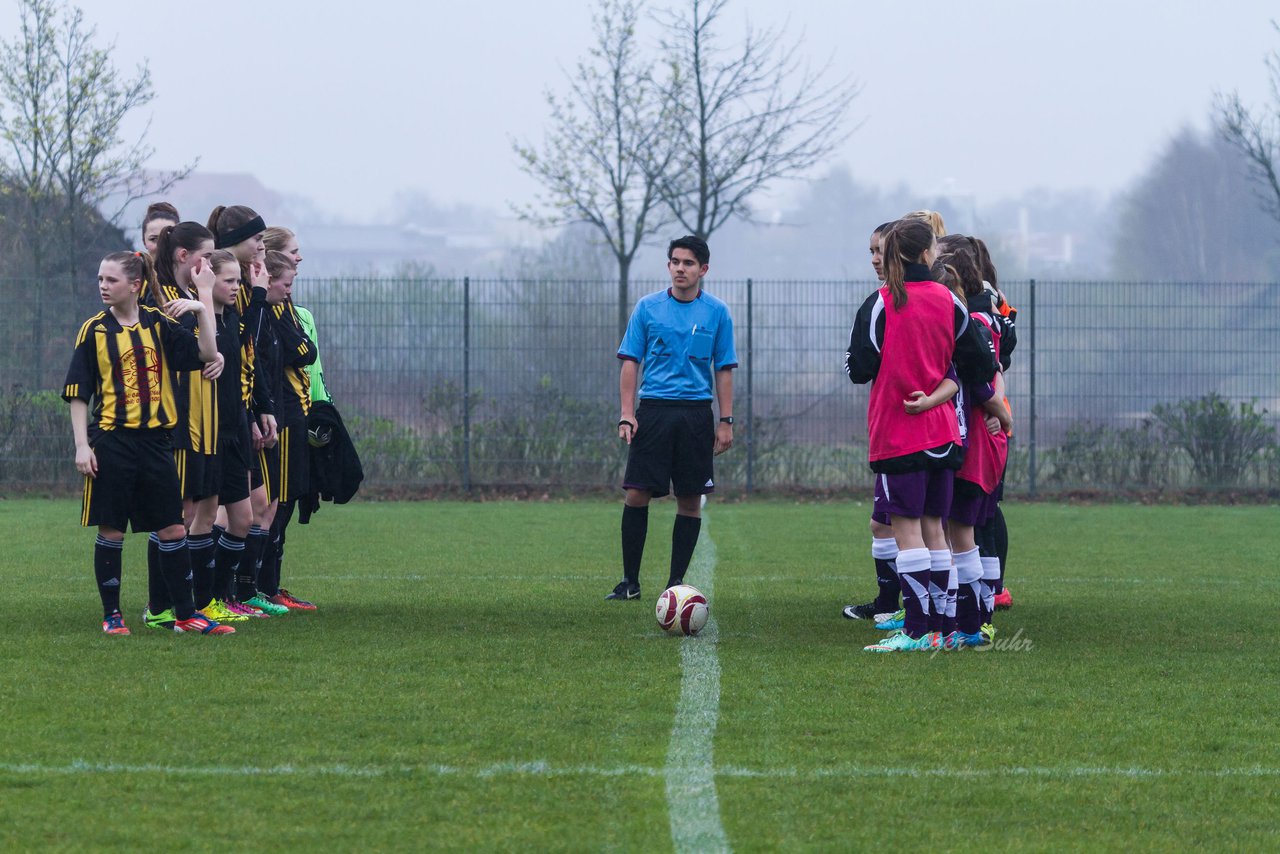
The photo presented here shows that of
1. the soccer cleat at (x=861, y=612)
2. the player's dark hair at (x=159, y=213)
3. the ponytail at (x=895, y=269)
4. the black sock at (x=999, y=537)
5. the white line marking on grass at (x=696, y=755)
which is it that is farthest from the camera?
the black sock at (x=999, y=537)

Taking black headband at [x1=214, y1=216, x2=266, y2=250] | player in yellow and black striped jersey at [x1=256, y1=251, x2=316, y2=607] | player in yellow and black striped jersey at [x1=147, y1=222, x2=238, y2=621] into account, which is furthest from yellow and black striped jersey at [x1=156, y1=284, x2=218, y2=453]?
player in yellow and black striped jersey at [x1=256, y1=251, x2=316, y2=607]

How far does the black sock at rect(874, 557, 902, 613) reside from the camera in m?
7.07

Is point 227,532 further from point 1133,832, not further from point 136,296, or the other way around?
point 1133,832

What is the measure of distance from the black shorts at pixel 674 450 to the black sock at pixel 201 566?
2.11m

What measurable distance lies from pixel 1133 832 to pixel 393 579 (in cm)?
569

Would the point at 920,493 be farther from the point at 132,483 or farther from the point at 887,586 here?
the point at 132,483

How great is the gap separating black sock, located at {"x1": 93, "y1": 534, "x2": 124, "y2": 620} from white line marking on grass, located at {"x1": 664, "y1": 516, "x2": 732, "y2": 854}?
2305mm

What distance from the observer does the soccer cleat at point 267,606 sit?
23.3 feet

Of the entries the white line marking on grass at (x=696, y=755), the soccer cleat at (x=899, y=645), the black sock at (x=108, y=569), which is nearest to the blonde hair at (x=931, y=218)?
the soccer cleat at (x=899, y=645)

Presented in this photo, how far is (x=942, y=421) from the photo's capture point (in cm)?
600

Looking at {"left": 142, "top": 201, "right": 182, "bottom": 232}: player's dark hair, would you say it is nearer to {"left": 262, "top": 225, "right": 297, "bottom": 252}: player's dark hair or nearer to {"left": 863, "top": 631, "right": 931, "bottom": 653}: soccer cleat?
{"left": 262, "top": 225, "right": 297, "bottom": 252}: player's dark hair

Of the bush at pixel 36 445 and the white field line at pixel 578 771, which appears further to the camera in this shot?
the bush at pixel 36 445

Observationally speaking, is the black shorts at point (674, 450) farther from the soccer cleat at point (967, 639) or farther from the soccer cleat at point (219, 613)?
the soccer cleat at point (219, 613)

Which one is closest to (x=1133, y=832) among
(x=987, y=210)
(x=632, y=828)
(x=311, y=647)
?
(x=632, y=828)
